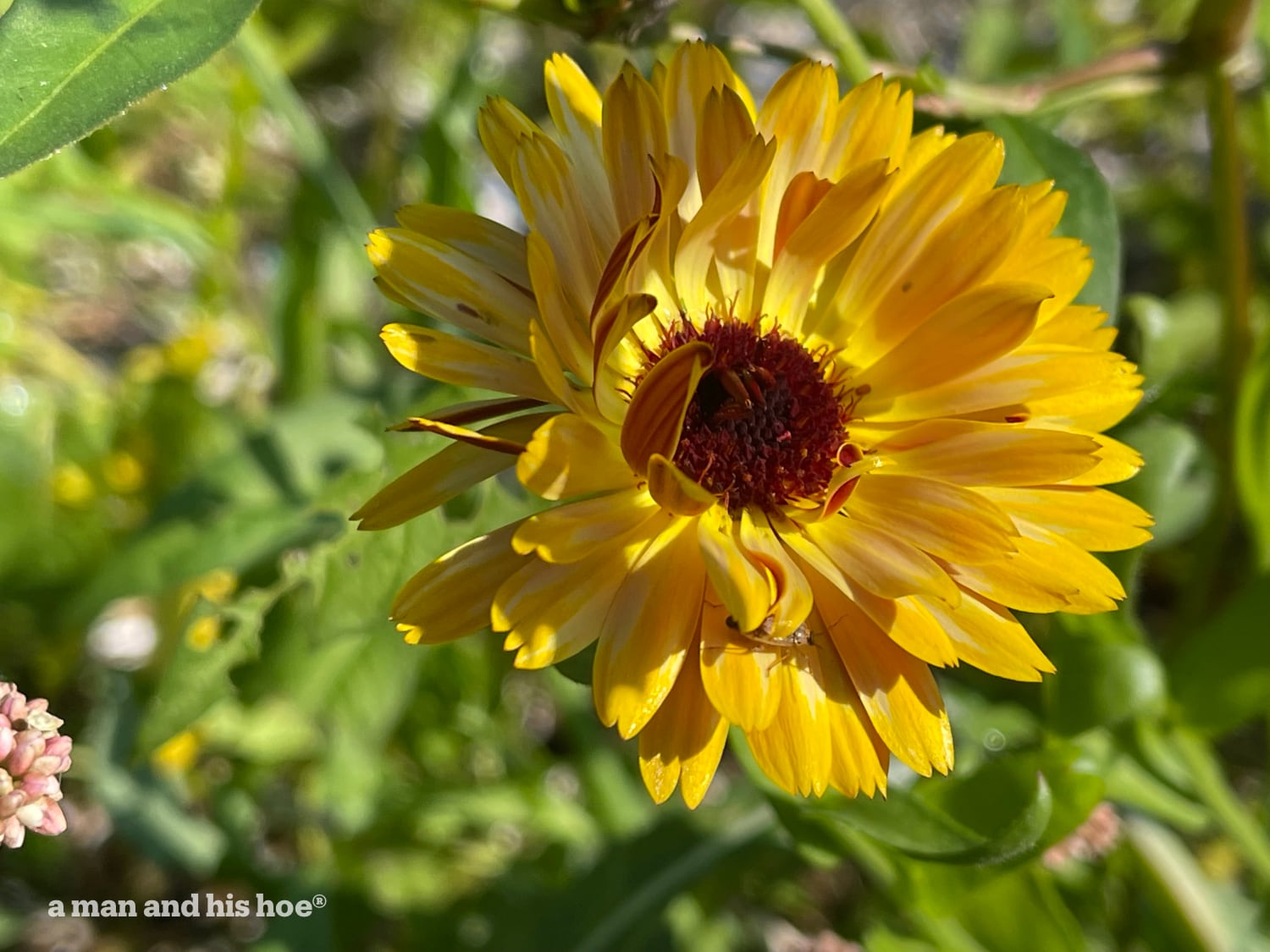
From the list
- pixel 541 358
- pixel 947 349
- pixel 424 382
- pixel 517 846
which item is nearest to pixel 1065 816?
pixel 947 349

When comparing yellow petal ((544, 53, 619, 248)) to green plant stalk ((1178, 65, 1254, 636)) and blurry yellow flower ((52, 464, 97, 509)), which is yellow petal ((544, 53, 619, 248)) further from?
blurry yellow flower ((52, 464, 97, 509))

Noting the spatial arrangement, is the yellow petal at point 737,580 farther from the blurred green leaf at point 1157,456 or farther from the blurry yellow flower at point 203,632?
the blurry yellow flower at point 203,632

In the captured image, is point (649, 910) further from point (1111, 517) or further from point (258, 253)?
point (258, 253)

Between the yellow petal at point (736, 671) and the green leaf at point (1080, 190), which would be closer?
the yellow petal at point (736, 671)

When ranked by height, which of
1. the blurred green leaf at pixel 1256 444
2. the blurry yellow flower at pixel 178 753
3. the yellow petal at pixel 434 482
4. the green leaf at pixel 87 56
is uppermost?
the green leaf at pixel 87 56

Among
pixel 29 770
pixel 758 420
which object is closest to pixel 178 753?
pixel 29 770

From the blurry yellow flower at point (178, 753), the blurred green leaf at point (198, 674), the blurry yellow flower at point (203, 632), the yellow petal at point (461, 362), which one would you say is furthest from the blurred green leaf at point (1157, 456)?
the blurry yellow flower at point (178, 753)

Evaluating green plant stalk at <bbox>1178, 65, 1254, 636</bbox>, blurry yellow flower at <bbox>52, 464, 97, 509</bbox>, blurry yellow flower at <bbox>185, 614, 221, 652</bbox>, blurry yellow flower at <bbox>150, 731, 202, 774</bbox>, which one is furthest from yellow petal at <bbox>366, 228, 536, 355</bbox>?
blurry yellow flower at <bbox>52, 464, 97, 509</bbox>
